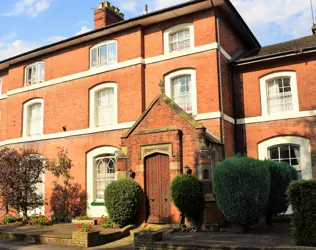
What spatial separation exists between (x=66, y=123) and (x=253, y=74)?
9939mm

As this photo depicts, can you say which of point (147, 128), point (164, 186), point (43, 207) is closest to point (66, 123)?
point (43, 207)

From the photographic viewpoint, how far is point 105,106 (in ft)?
60.5

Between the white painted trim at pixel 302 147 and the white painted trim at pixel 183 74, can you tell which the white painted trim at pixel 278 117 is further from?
the white painted trim at pixel 183 74

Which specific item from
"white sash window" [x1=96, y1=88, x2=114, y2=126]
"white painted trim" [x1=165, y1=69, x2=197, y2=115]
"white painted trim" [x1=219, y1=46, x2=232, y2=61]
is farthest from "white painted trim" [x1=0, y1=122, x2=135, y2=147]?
A: "white painted trim" [x1=219, y1=46, x2=232, y2=61]

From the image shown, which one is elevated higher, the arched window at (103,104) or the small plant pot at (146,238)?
the arched window at (103,104)

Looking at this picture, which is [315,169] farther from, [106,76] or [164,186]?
[106,76]

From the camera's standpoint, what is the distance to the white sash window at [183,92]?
1625 cm

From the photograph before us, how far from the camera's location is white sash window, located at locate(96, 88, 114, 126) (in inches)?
719

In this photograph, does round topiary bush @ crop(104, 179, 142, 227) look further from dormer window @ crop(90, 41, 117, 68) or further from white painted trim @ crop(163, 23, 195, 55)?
dormer window @ crop(90, 41, 117, 68)

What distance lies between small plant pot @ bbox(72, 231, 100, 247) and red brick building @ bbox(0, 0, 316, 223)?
277 cm

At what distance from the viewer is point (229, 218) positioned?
1138 centimetres

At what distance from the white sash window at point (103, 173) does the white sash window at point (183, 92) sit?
13.9 ft

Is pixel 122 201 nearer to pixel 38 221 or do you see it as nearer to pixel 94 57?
pixel 38 221

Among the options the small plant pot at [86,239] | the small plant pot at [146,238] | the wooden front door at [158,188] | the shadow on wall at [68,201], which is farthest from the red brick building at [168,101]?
the small plant pot at [86,239]
